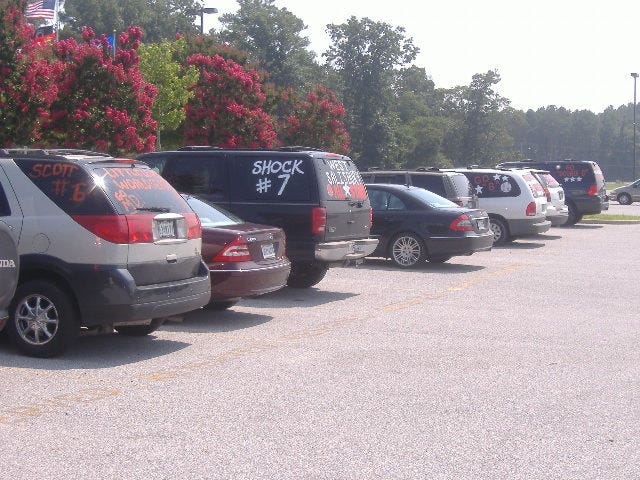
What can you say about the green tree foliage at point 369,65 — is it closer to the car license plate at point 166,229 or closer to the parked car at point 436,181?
the parked car at point 436,181

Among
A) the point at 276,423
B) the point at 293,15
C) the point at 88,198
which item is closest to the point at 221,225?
the point at 88,198

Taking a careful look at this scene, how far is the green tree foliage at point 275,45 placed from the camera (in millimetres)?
63250

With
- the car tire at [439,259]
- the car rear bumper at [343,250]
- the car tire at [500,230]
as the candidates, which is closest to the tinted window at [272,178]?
the car rear bumper at [343,250]

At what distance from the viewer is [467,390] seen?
7617 mm

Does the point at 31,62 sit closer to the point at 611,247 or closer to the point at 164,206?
the point at 164,206

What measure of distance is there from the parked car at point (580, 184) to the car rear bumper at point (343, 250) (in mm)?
16714

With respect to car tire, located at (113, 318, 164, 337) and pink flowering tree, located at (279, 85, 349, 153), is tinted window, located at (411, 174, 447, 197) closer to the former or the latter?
car tire, located at (113, 318, 164, 337)

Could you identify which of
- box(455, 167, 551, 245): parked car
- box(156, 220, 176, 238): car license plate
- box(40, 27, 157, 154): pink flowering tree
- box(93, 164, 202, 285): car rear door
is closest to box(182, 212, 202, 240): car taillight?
box(93, 164, 202, 285): car rear door

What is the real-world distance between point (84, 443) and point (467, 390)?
318 cm

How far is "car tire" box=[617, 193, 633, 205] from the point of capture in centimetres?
4984

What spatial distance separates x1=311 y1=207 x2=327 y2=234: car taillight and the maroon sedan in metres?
1.32

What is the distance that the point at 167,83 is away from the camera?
25125mm

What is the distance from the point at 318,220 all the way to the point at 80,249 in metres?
4.57

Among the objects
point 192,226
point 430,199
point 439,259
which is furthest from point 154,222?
point 439,259
